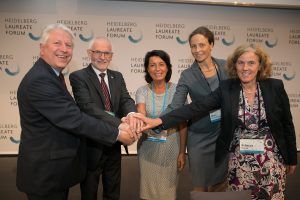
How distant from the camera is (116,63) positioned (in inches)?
185

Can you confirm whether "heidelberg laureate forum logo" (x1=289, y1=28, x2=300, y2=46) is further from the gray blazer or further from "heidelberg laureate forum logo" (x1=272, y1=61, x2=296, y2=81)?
the gray blazer

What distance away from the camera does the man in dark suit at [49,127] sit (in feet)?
5.80

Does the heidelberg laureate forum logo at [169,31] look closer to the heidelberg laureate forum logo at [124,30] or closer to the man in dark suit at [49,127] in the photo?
the heidelberg laureate forum logo at [124,30]

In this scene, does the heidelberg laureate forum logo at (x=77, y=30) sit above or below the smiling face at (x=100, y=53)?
above

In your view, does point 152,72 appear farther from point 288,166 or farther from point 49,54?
point 288,166

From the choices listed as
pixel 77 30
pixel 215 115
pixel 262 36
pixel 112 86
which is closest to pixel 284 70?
pixel 262 36

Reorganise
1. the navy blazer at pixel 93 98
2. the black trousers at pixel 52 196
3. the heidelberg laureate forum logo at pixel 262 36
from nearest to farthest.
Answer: the black trousers at pixel 52 196 → the navy blazer at pixel 93 98 → the heidelberg laureate forum logo at pixel 262 36

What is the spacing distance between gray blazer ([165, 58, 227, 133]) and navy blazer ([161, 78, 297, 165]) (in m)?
0.16

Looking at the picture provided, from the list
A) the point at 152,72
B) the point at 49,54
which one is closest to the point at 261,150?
the point at 152,72

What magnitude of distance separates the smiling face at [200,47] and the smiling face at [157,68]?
0.32m

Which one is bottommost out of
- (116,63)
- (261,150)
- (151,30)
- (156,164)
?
(156,164)

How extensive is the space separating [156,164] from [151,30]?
2857 mm

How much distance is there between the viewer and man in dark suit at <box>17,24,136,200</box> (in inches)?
69.6

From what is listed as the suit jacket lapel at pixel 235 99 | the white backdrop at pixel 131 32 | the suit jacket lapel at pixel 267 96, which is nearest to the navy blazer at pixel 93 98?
the suit jacket lapel at pixel 235 99
